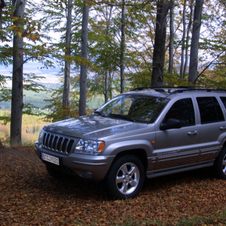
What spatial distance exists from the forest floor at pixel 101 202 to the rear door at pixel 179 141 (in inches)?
22.9

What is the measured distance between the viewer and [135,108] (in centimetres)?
538

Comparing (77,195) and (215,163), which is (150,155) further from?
(215,163)

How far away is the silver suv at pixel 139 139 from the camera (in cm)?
428

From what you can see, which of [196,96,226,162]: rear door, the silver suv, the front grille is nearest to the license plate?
the silver suv

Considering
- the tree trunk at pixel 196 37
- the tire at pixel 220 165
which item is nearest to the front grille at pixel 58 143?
the tire at pixel 220 165

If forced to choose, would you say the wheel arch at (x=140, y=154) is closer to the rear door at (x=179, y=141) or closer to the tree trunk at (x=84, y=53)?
the rear door at (x=179, y=141)

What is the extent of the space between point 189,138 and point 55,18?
17852mm

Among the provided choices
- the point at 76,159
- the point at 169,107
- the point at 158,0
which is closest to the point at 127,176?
the point at 76,159

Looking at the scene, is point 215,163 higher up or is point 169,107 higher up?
point 169,107

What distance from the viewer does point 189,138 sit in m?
5.36

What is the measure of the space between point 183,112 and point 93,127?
1955mm

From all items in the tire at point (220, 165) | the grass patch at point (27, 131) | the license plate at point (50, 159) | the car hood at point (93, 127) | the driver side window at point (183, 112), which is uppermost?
the driver side window at point (183, 112)

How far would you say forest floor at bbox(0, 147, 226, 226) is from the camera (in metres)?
3.72

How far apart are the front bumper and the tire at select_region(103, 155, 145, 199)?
0.15 m
